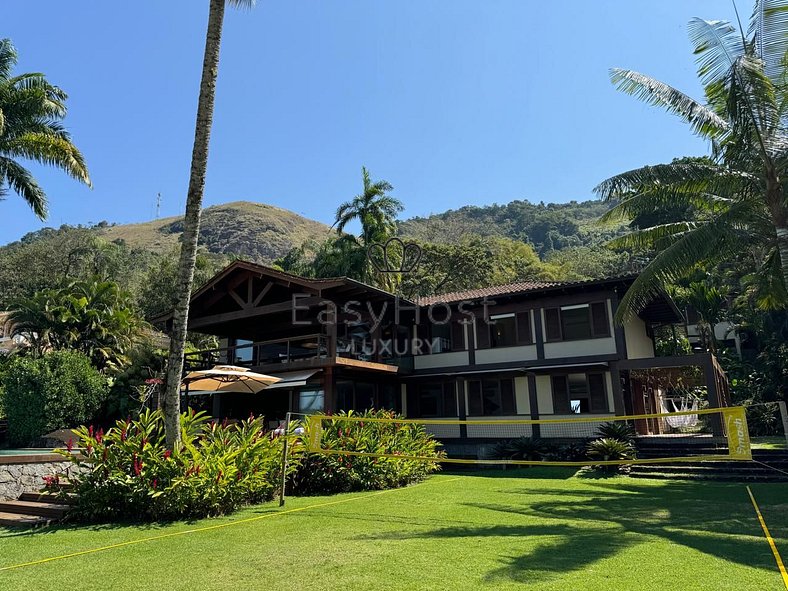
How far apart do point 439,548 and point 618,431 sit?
45.3 ft

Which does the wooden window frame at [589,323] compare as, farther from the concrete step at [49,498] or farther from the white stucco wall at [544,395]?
the concrete step at [49,498]

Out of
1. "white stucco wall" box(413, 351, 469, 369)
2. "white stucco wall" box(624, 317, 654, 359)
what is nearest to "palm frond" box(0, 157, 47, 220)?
"white stucco wall" box(413, 351, 469, 369)

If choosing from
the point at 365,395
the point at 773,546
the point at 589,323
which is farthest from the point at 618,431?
the point at 773,546

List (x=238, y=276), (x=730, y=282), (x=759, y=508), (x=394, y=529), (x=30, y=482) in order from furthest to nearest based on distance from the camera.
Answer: (x=730, y=282) → (x=238, y=276) → (x=30, y=482) → (x=759, y=508) → (x=394, y=529)

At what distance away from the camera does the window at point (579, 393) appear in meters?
21.3

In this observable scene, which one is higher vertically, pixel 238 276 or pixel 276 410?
pixel 238 276

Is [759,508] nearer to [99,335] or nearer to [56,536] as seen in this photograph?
[56,536]

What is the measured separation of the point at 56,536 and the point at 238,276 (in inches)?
616

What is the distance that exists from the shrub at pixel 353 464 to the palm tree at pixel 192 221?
11.6 ft

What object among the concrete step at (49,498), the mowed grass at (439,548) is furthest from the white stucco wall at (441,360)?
the concrete step at (49,498)

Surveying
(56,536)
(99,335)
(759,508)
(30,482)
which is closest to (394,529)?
(56,536)

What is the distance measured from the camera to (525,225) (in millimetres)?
119312

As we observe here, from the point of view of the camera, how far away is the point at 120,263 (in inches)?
2387

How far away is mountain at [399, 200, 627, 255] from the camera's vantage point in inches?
4104
